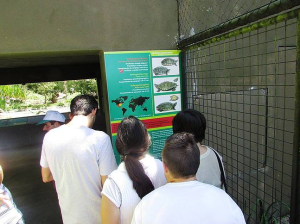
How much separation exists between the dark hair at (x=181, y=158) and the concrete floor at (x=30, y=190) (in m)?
2.72

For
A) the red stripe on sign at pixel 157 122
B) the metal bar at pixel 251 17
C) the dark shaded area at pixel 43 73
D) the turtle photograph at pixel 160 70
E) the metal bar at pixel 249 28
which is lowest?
the red stripe on sign at pixel 157 122

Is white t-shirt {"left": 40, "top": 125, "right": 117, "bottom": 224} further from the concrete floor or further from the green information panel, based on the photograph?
the concrete floor

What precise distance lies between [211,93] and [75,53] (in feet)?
4.98

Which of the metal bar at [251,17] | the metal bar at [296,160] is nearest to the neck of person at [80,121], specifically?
the metal bar at [251,17]

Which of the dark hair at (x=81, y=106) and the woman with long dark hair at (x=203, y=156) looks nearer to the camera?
the woman with long dark hair at (x=203, y=156)

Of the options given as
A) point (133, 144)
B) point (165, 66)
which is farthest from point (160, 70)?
point (133, 144)

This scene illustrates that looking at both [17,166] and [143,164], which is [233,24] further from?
[17,166]

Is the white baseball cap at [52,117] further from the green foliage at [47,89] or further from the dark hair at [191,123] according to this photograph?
the green foliage at [47,89]

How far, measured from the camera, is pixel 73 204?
1579 mm

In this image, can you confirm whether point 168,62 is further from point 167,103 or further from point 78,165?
point 78,165

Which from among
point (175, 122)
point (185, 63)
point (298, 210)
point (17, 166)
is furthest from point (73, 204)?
point (17, 166)

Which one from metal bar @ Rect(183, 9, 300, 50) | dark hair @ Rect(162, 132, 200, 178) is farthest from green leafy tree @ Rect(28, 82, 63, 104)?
dark hair @ Rect(162, 132, 200, 178)

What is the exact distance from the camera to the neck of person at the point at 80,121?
1639mm

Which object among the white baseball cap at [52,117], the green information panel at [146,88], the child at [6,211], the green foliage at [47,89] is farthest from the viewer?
the green foliage at [47,89]
